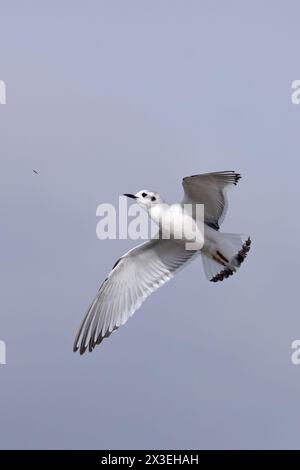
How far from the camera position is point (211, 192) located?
38.3ft

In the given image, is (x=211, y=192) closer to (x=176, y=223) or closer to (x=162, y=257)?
(x=176, y=223)

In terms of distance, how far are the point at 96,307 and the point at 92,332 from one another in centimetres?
31

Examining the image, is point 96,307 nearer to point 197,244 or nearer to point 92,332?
point 92,332

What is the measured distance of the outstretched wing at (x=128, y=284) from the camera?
39.7 feet

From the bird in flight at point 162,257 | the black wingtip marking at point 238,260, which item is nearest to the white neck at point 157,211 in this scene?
the bird in flight at point 162,257

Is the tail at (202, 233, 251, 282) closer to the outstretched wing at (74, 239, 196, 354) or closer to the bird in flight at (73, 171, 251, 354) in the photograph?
the bird in flight at (73, 171, 251, 354)

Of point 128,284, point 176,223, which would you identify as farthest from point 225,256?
point 128,284

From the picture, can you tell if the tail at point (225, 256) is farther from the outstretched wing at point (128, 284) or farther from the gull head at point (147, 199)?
the gull head at point (147, 199)

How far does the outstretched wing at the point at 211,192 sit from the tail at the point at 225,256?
30 cm

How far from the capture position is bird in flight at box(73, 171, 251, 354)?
11617mm

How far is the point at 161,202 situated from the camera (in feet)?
38.2

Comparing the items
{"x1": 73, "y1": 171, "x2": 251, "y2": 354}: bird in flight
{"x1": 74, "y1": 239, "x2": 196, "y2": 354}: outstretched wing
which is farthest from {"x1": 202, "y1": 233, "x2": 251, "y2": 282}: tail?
{"x1": 74, "y1": 239, "x2": 196, "y2": 354}: outstretched wing

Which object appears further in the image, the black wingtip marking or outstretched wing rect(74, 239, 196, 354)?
outstretched wing rect(74, 239, 196, 354)

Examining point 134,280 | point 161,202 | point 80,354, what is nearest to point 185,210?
point 161,202
